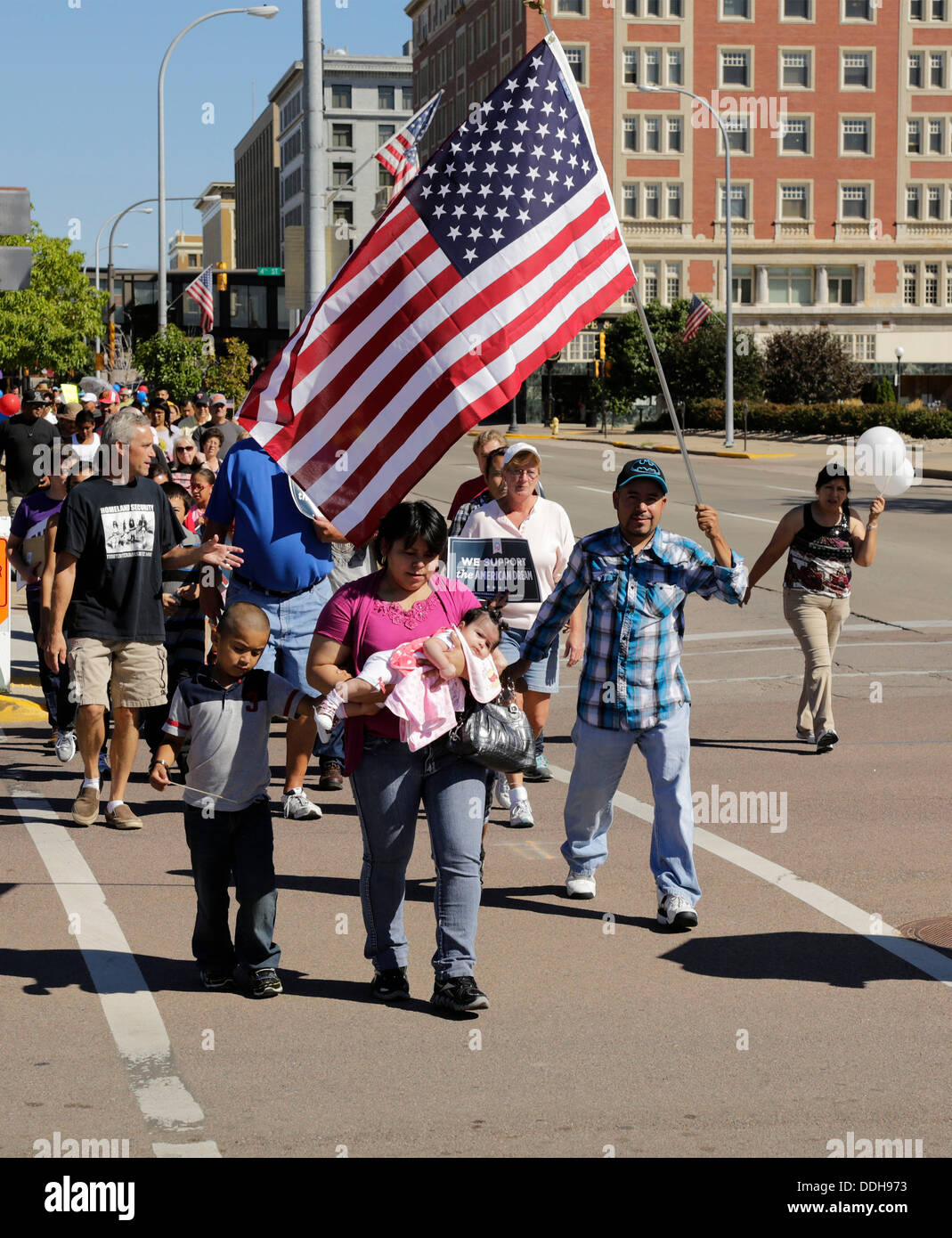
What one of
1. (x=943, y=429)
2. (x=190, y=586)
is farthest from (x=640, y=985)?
(x=943, y=429)

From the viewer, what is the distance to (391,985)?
5898 millimetres

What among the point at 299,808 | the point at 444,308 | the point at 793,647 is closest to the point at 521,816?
the point at 299,808

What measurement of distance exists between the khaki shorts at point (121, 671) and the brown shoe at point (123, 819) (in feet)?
1.73

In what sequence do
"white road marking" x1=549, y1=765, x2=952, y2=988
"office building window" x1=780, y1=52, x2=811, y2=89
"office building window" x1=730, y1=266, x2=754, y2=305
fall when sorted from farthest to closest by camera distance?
"office building window" x1=730, y1=266, x2=754, y2=305 < "office building window" x1=780, y1=52, x2=811, y2=89 < "white road marking" x1=549, y1=765, x2=952, y2=988

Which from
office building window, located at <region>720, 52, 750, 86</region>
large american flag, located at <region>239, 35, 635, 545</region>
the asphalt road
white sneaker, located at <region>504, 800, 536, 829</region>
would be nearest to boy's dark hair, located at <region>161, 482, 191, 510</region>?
the asphalt road

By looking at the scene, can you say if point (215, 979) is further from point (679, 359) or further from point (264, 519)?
point (679, 359)

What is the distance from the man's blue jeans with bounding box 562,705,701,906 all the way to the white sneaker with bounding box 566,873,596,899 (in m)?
0.24

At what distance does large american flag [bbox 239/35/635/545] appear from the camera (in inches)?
275

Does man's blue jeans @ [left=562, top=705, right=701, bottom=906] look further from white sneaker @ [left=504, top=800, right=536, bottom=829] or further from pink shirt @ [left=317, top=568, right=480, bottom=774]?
white sneaker @ [left=504, top=800, right=536, bottom=829]

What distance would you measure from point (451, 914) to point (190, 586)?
4.14 meters

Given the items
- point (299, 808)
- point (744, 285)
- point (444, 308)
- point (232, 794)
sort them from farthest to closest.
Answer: point (744, 285) < point (299, 808) < point (444, 308) < point (232, 794)

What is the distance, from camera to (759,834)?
8.50m

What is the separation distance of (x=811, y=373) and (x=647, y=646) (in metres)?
60.2

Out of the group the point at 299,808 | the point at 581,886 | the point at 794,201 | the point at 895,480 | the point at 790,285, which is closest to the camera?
the point at 581,886
